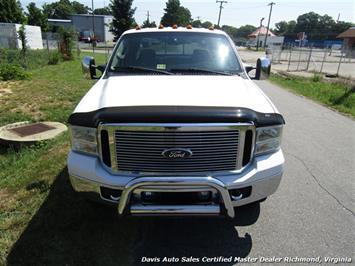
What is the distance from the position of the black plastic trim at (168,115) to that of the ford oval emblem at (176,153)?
243 millimetres

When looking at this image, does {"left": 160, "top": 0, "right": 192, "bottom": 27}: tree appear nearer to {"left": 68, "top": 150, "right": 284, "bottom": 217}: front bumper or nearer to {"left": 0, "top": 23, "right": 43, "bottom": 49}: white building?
{"left": 0, "top": 23, "right": 43, "bottom": 49}: white building

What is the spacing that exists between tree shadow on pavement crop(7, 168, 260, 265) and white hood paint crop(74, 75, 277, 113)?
1079 millimetres

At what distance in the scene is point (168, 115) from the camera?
2.40m

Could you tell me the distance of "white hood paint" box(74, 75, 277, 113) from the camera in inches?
105

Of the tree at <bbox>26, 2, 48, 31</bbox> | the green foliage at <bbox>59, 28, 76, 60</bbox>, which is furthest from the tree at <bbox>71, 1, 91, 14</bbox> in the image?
the green foliage at <bbox>59, 28, 76, 60</bbox>

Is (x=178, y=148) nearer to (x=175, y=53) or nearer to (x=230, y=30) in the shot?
(x=175, y=53)

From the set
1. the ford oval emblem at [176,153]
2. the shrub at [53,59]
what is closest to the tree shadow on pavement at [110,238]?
the ford oval emblem at [176,153]

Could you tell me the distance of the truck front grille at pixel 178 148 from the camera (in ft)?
8.01

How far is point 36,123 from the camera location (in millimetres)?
6203

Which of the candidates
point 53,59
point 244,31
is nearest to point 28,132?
point 53,59

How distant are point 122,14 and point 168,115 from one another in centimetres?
4956

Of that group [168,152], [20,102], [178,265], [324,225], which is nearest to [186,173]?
[168,152]

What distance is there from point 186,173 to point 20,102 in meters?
7.19

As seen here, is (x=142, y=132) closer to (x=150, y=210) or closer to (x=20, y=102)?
(x=150, y=210)
